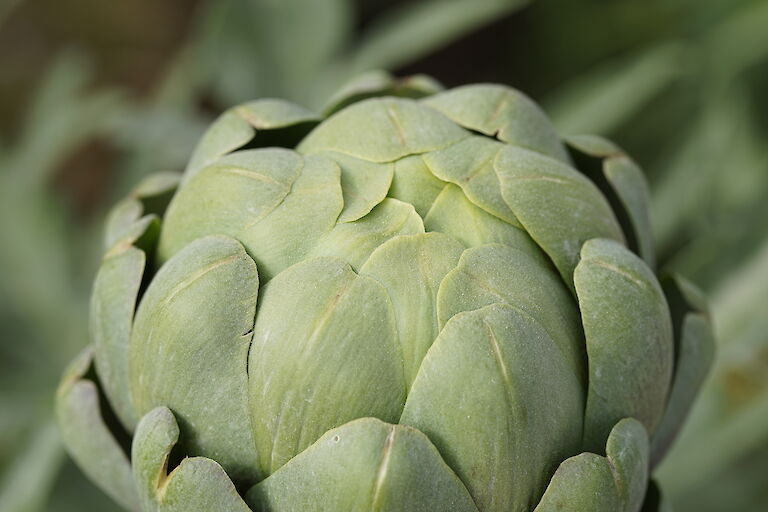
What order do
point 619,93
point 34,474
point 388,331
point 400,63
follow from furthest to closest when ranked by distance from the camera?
1. point 400,63
2. point 619,93
3. point 34,474
4. point 388,331

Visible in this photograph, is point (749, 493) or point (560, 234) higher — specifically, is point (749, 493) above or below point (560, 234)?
below

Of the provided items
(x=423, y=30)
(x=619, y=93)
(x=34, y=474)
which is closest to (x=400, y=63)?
(x=423, y=30)

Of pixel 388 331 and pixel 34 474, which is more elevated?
pixel 388 331

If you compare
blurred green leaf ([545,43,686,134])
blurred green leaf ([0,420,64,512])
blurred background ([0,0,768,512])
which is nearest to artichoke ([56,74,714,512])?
blurred green leaf ([0,420,64,512])

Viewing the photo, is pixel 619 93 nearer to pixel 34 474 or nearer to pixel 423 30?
pixel 423 30

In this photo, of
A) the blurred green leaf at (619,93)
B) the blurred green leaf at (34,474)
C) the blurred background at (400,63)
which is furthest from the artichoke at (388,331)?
the blurred green leaf at (619,93)

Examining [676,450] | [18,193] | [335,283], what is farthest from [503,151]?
[18,193]

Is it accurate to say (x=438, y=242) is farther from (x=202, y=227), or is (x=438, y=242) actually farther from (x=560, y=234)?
(x=202, y=227)
